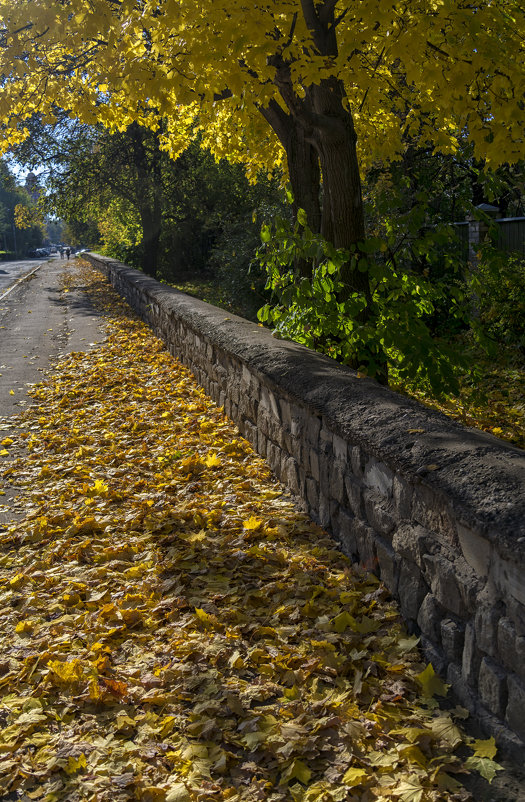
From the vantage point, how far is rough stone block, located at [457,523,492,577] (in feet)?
8.20

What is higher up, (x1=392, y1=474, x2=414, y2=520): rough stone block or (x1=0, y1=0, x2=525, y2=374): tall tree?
(x1=0, y1=0, x2=525, y2=374): tall tree

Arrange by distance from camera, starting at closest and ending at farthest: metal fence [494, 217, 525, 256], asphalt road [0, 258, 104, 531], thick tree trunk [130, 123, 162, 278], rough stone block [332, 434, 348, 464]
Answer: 1. rough stone block [332, 434, 348, 464]
2. asphalt road [0, 258, 104, 531]
3. metal fence [494, 217, 525, 256]
4. thick tree trunk [130, 123, 162, 278]

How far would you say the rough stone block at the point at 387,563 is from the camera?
11.0ft

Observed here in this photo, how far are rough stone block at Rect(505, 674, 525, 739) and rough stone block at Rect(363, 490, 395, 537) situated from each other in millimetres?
979

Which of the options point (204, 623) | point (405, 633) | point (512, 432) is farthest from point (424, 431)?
point (512, 432)

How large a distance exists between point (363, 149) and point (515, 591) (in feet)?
29.3

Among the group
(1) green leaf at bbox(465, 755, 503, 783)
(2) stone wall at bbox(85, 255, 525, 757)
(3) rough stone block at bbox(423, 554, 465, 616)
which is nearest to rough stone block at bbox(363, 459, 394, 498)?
(2) stone wall at bbox(85, 255, 525, 757)

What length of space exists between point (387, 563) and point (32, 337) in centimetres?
1143

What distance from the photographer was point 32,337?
13578mm

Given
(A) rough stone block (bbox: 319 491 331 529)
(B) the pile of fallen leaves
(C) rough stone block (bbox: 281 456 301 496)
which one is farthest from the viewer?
(C) rough stone block (bbox: 281 456 301 496)

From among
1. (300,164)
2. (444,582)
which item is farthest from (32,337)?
(444,582)

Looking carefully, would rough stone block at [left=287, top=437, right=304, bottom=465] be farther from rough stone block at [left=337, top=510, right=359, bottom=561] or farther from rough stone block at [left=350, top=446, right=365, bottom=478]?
rough stone block at [left=350, top=446, right=365, bottom=478]

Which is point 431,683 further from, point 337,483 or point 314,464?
point 314,464

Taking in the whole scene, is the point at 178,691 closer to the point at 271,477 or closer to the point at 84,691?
the point at 84,691
